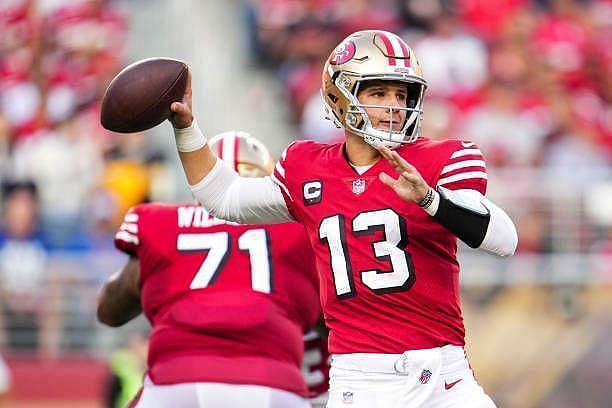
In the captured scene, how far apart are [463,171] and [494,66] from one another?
8143mm

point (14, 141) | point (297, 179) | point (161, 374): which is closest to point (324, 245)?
point (297, 179)

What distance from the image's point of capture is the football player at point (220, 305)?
500 centimetres

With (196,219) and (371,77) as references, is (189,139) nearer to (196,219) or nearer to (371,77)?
(371,77)

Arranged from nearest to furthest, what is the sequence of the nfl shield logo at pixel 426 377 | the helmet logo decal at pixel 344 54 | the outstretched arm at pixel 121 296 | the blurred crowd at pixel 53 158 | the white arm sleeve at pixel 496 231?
the white arm sleeve at pixel 496 231 < the nfl shield logo at pixel 426 377 < the helmet logo decal at pixel 344 54 < the outstretched arm at pixel 121 296 < the blurred crowd at pixel 53 158

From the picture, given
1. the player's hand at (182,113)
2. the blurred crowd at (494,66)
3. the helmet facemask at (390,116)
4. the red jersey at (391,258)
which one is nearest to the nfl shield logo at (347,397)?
the red jersey at (391,258)

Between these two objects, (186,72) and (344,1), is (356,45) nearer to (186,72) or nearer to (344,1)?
(186,72)

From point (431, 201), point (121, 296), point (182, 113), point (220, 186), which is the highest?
point (182, 113)

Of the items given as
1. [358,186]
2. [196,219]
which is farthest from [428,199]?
[196,219]

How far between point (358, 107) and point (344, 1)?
28.0ft

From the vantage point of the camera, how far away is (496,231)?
13.2 feet

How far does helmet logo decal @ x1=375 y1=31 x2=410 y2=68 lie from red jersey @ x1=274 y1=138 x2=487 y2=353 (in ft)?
0.84

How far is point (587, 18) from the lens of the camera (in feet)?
42.1

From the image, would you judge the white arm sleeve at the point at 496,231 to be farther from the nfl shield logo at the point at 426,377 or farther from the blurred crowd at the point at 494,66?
the blurred crowd at the point at 494,66

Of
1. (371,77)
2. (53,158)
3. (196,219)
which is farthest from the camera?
(53,158)
